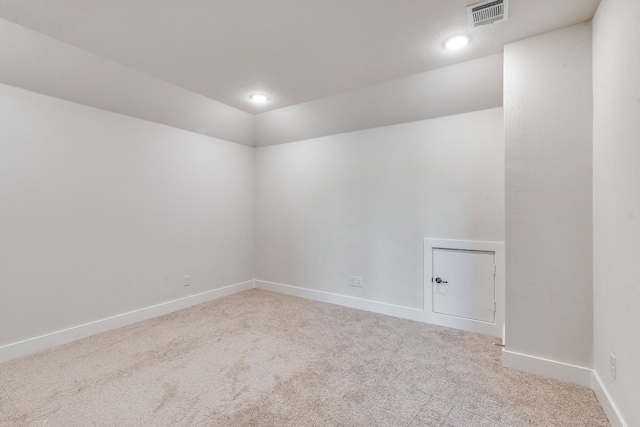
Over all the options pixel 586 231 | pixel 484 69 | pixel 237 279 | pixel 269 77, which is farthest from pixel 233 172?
pixel 586 231

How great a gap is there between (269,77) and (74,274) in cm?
258

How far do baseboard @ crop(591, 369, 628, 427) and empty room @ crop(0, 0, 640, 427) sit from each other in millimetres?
19

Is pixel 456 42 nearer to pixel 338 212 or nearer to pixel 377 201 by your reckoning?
pixel 377 201

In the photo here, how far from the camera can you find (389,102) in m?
3.08

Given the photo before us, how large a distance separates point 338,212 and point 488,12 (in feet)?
8.19

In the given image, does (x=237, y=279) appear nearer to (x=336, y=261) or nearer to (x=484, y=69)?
(x=336, y=261)

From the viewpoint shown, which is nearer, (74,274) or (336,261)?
(74,274)

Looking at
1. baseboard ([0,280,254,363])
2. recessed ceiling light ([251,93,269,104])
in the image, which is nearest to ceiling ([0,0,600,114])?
recessed ceiling light ([251,93,269,104])

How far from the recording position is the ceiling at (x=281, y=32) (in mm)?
1780

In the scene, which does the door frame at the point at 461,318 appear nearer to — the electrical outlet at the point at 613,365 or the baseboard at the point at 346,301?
the baseboard at the point at 346,301

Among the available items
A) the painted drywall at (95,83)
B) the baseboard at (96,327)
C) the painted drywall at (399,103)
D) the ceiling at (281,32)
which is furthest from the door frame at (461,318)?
the painted drywall at (95,83)

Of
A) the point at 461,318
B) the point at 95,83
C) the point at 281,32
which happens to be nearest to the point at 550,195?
the point at 461,318

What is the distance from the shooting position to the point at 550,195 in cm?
205

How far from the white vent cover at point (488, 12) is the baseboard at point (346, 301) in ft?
8.67
